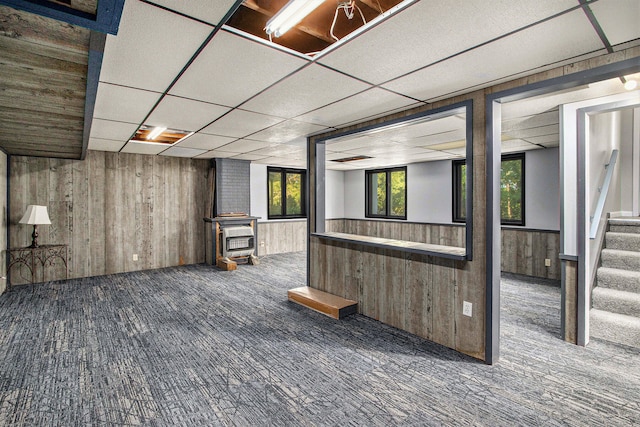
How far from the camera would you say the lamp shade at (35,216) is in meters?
4.80

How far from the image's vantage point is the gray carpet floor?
6.66 ft

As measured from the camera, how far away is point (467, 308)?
2.79 meters

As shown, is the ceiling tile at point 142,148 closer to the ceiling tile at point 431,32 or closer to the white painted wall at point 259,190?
the white painted wall at point 259,190

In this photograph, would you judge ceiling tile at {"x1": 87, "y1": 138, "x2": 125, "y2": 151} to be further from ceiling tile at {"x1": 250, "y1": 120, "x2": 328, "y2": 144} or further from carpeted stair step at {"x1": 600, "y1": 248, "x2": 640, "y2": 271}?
carpeted stair step at {"x1": 600, "y1": 248, "x2": 640, "y2": 271}

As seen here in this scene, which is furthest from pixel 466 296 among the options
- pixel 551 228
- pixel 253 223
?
pixel 253 223

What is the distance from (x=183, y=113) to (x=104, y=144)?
8.66 feet

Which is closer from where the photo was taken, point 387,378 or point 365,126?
point 387,378

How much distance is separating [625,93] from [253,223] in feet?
20.2

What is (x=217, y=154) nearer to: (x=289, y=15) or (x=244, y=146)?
(x=244, y=146)

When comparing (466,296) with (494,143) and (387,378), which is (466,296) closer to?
(387,378)

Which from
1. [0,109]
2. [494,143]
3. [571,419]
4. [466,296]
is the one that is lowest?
[571,419]

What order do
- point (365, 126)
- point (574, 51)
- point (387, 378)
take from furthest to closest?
1. point (365, 126)
2. point (387, 378)
3. point (574, 51)

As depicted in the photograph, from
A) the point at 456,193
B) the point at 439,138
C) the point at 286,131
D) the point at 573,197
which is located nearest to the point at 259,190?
the point at 286,131

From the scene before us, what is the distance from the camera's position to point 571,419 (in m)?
1.97
